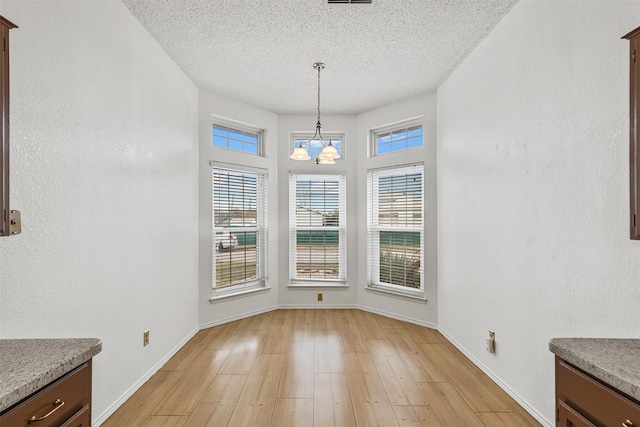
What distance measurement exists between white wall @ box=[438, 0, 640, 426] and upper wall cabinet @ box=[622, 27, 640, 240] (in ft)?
0.96

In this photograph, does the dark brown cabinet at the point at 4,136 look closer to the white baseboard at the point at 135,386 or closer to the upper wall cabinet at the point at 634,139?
the white baseboard at the point at 135,386

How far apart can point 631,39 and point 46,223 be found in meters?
3.05

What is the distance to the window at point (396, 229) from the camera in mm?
4160

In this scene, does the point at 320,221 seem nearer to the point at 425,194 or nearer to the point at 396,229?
the point at 396,229


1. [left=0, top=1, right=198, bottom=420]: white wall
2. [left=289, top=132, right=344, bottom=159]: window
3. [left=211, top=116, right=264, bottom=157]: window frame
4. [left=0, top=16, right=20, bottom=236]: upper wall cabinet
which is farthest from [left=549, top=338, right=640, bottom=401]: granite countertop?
[left=211, top=116, right=264, bottom=157]: window frame

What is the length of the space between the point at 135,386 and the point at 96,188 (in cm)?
164

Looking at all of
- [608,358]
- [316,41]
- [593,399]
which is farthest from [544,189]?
[316,41]

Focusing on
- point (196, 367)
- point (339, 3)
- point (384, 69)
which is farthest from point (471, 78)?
point (196, 367)

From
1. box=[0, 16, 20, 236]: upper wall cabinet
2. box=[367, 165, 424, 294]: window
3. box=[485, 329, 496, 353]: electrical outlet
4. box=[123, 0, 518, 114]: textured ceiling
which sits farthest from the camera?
box=[367, 165, 424, 294]: window

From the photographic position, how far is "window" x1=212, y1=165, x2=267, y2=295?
13.5 ft

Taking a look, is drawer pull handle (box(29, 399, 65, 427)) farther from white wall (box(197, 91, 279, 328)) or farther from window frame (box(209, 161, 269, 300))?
window frame (box(209, 161, 269, 300))

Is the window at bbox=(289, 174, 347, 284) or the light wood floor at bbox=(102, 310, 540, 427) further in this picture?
the window at bbox=(289, 174, 347, 284)

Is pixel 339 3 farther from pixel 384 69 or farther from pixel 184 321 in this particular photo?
pixel 184 321

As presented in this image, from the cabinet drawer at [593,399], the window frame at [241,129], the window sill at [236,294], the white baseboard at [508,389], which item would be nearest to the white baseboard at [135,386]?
the window sill at [236,294]
